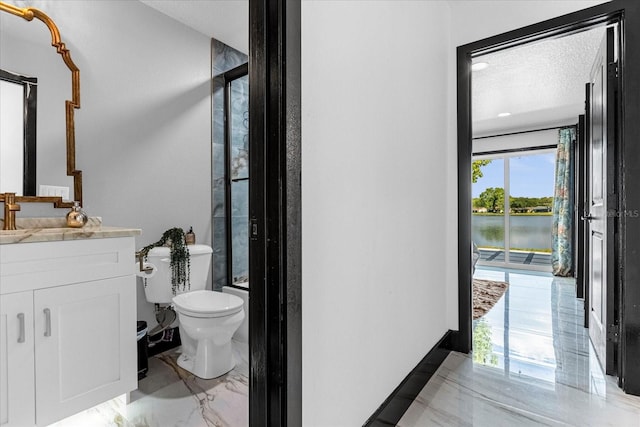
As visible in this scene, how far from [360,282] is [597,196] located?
6.75ft

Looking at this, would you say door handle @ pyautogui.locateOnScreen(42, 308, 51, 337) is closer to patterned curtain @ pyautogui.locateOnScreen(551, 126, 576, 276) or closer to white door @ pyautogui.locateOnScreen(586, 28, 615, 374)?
white door @ pyautogui.locateOnScreen(586, 28, 615, 374)

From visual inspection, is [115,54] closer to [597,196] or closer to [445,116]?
[445,116]

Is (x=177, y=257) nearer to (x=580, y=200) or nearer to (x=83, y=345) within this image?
(x=83, y=345)

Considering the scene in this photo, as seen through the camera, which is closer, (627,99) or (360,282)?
→ (360,282)

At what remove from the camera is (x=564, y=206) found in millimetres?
5441

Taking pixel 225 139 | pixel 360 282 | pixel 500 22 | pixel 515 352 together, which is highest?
pixel 500 22

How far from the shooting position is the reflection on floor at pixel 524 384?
1676 mm

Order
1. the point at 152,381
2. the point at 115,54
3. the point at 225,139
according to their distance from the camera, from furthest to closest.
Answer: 1. the point at 225,139
2. the point at 115,54
3. the point at 152,381

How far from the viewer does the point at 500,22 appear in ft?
7.70

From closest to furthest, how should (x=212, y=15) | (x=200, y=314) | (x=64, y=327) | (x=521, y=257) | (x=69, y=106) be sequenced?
(x=64, y=327), (x=69, y=106), (x=200, y=314), (x=212, y=15), (x=521, y=257)

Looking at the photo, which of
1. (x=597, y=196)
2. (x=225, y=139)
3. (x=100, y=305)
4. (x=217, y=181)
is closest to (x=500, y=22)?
(x=597, y=196)

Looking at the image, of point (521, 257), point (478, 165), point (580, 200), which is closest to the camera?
point (580, 200)

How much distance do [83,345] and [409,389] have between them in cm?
157

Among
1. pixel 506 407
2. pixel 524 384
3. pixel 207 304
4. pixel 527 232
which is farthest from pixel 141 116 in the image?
pixel 527 232
